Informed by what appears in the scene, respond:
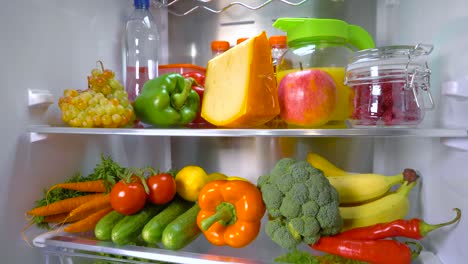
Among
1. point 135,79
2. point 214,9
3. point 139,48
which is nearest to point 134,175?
point 135,79

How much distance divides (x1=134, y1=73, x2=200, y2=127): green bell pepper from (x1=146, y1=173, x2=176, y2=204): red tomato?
0.16 metres

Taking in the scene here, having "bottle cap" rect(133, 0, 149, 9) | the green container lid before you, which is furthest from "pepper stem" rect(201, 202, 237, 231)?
"bottle cap" rect(133, 0, 149, 9)

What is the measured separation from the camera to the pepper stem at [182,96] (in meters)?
0.99

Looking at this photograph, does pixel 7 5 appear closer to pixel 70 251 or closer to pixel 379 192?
pixel 70 251

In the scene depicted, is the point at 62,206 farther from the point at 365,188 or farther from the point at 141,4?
the point at 365,188

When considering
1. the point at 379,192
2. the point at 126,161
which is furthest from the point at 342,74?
the point at 126,161

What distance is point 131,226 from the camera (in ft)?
2.93

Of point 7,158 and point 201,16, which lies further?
point 201,16

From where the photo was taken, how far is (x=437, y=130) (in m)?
0.66

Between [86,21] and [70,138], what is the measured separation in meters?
0.38

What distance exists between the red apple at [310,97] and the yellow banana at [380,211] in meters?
0.24

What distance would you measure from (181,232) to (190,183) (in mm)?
203

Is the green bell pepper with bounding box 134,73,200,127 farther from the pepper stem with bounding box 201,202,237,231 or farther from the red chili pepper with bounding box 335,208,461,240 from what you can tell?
the red chili pepper with bounding box 335,208,461,240

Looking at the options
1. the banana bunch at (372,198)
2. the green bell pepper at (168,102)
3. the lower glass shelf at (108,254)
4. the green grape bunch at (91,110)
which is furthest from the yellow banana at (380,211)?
the green grape bunch at (91,110)
